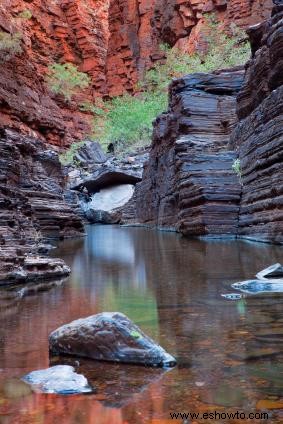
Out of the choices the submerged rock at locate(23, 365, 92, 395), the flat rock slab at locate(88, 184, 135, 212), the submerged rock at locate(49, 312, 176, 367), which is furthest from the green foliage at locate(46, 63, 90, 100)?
the submerged rock at locate(23, 365, 92, 395)

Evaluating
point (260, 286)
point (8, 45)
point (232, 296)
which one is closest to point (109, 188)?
point (8, 45)

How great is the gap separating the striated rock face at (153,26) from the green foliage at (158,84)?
1.41 m

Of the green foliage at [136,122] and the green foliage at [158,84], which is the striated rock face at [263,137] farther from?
the green foliage at [136,122]

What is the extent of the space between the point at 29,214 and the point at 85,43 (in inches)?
2311

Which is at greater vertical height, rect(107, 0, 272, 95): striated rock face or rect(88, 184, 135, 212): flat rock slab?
rect(107, 0, 272, 95): striated rock face

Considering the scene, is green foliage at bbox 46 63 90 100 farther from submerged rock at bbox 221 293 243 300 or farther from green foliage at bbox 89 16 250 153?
submerged rock at bbox 221 293 243 300

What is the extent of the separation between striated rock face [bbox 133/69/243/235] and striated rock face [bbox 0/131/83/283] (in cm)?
468

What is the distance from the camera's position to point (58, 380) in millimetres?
2559

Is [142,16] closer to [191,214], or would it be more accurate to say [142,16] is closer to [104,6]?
[104,6]

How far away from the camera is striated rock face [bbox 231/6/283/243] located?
11.9m

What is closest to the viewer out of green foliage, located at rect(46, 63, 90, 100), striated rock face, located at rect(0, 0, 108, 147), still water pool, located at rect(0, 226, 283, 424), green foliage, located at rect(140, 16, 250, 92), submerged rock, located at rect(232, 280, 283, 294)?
still water pool, located at rect(0, 226, 283, 424)

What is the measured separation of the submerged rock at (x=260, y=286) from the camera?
5.20 meters

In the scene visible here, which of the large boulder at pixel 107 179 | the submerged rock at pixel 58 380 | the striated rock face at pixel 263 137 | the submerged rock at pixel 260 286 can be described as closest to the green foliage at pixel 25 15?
the large boulder at pixel 107 179

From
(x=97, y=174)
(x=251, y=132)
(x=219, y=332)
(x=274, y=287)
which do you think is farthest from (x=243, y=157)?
(x=97, y=174)
